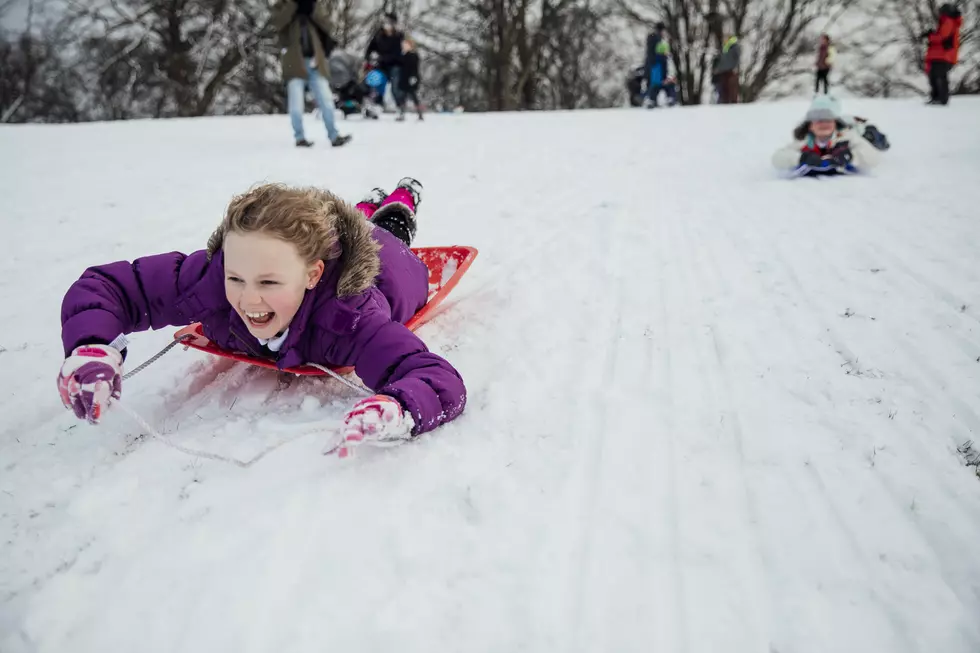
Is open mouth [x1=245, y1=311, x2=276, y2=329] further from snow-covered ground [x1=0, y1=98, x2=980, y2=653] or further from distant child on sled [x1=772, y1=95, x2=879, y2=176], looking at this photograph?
distant child on sled [x1=772, y1=95, x2=879, y2=176]

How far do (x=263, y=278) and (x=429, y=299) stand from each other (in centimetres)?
102

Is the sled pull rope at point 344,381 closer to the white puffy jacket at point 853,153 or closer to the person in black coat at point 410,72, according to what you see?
the white puffy jacket at point 853,153

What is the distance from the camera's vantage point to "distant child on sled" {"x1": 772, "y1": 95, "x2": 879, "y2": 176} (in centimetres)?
494

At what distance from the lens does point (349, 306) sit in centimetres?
182

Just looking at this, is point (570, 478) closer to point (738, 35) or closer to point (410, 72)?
point (410, 72)

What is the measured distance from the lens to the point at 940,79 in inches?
372

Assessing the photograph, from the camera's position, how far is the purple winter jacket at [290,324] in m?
1.71

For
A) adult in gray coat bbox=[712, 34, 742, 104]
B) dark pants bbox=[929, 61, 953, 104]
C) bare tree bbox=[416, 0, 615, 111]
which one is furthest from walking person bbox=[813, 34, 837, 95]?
bare tree bbox=[416, 0, 615, 111]

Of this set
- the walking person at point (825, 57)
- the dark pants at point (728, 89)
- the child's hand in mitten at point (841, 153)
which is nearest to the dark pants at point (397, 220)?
the child's hand in mitten at point (841, 153)

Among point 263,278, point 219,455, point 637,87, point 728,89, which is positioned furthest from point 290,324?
point 728,89

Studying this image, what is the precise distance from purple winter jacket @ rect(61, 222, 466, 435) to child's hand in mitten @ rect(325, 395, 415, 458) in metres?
0.09

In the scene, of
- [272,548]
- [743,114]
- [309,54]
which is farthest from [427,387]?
[743,114]

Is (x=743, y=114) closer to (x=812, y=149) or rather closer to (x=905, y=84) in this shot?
(x=812, y=149)

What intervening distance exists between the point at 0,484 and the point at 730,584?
6.01ft
